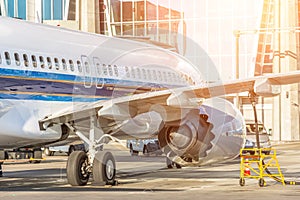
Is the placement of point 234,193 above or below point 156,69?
below

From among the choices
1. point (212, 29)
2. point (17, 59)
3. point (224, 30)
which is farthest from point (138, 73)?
point (212, 29)

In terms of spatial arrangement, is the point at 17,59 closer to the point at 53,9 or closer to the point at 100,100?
the point at 100,100

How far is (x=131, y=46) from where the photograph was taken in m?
26.2

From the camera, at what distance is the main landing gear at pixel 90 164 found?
22797mm

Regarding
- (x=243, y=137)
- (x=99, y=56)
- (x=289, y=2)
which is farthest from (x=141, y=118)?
(x=289, y=2)

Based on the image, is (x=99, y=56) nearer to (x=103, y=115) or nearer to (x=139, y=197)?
(x=103, y=115)

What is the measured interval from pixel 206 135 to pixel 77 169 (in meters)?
4.70

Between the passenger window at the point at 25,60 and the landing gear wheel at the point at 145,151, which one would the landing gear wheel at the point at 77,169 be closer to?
the passenger window at the point at 25,60

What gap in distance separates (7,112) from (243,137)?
9.25 metres

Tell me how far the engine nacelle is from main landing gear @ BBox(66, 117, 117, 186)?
2870 mm

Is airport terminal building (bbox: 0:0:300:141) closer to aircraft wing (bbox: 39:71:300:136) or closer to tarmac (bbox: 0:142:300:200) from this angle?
tarmac (bbox: 0:142:300:200)

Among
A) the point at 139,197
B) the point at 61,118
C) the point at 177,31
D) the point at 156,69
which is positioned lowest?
the point at 139,197

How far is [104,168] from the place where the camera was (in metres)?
23.0

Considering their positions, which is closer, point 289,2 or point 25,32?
point 25,32
